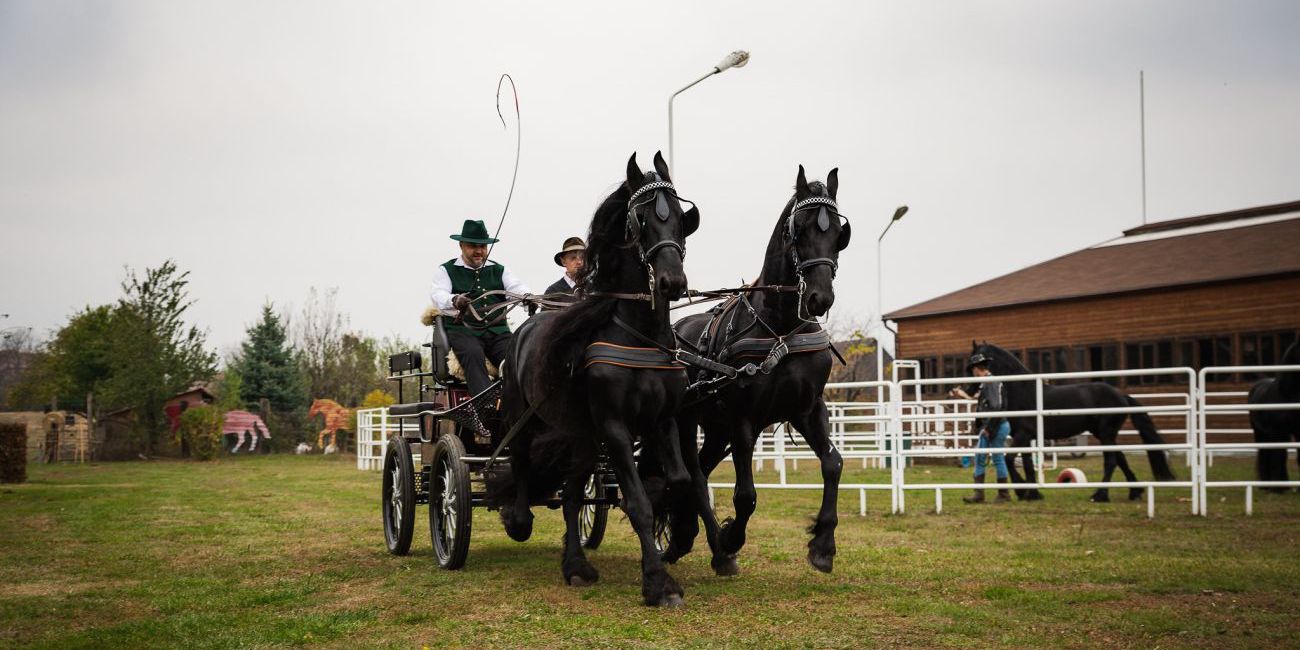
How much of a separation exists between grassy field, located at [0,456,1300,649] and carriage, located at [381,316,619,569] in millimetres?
292

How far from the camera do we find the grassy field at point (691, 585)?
17.7ft

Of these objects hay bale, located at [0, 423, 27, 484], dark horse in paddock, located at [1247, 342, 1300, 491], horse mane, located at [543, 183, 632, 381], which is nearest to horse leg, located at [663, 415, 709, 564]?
horse mane, located at [543, 183, 632, 381]

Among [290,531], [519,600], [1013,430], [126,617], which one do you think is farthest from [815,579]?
[1013,430]

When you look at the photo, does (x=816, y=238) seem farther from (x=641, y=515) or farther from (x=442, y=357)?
(x=442, y=357)

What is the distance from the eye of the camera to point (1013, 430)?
581 inches

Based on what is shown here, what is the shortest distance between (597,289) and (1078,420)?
1051 centimetres

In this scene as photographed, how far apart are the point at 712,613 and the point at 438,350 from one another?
3.25 meters

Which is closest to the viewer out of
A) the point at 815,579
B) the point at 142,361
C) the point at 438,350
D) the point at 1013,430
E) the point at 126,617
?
the point at 126,617

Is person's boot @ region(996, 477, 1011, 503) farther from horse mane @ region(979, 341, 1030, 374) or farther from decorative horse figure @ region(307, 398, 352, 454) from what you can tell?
decorative horse figure @ region(307, 398, 352, 454)

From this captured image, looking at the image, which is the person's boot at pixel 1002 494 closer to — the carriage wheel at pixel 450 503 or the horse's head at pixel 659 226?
the carriage wheel at pixel 450 503

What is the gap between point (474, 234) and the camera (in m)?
8.52

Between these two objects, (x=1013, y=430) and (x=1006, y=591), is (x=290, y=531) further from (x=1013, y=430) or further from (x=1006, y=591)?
(x=1013, y=430)

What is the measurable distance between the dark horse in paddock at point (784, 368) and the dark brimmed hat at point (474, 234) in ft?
7.13

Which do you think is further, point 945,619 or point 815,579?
point 815,579
